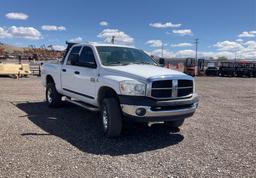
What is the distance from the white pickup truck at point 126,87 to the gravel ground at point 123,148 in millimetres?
476

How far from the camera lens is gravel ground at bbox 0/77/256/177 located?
4.85 meters

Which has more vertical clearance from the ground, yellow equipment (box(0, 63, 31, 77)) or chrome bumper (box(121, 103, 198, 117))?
yellow equipment (box(0, 63, 31, 77))

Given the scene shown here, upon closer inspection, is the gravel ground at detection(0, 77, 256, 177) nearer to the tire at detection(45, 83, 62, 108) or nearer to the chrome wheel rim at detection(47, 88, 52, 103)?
the tire at detection(45, 83, 62, 108)

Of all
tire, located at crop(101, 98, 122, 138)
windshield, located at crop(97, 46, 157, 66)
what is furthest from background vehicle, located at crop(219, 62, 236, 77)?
tire, located at crop(101, 98, 122, 138)

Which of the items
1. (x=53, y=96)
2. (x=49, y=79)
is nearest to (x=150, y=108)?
(x=53, y=96)

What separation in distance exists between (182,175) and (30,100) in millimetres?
8438

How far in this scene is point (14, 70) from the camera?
78.0ft

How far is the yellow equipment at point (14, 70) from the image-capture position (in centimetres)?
2347

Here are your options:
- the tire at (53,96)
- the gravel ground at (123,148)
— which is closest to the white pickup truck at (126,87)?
the gravel ground at (123,148)

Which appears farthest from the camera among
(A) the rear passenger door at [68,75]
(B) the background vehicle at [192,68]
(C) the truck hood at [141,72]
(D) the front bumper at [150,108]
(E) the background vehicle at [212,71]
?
(E) the background vehicle at [212,71]

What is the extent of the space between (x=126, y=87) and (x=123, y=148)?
1137 millimetres

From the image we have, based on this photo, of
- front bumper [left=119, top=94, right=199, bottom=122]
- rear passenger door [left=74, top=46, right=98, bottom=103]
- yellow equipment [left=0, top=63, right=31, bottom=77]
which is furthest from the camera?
yellow equipment [left=0, top=63, right=31, bottom=77]

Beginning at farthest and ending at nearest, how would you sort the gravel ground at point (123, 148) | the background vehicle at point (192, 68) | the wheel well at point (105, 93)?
1. the background vehicle at point (192, 68)
2. the wheel well at point (105, 93)
3. the gravel ground at point (123, 148)

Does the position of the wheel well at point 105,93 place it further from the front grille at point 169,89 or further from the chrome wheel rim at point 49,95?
the chrome wheel rim at point 49,95
